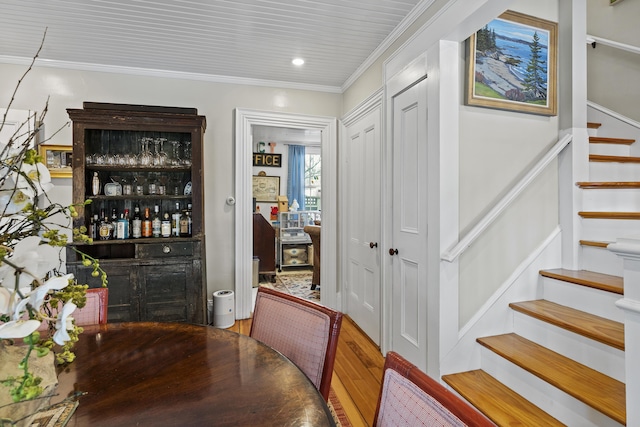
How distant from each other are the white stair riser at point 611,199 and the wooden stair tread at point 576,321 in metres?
0.72

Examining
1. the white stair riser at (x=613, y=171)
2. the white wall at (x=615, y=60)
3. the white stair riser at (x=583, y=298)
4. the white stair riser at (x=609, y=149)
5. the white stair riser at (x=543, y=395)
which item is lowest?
the white stair riser at (x=543, y=395)

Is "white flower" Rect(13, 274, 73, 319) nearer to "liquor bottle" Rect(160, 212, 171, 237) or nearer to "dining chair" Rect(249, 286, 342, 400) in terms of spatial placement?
"dining chair" Rect(249, 286, 342, 400)

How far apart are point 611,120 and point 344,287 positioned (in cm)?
280

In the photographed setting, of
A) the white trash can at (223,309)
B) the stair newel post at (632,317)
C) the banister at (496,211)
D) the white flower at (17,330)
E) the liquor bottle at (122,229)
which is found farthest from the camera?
the white trash can at (223,309)

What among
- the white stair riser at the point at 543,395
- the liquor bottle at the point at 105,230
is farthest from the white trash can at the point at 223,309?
the white stair riser at the point at 543,395

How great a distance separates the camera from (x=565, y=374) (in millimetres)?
1669

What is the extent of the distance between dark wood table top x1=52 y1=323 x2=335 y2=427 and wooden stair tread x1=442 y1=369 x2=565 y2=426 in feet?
4.28

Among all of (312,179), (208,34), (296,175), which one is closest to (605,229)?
(208,34)

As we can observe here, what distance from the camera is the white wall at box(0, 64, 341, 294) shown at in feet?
9.92

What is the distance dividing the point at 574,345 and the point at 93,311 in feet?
7.95

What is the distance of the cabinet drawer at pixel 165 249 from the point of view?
9.32 ft

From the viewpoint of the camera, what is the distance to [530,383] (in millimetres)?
1781

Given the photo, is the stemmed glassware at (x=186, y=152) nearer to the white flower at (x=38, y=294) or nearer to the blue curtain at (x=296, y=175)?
the white flower at (x=38, y=294)

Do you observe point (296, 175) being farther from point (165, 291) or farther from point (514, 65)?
point (514, 65)
